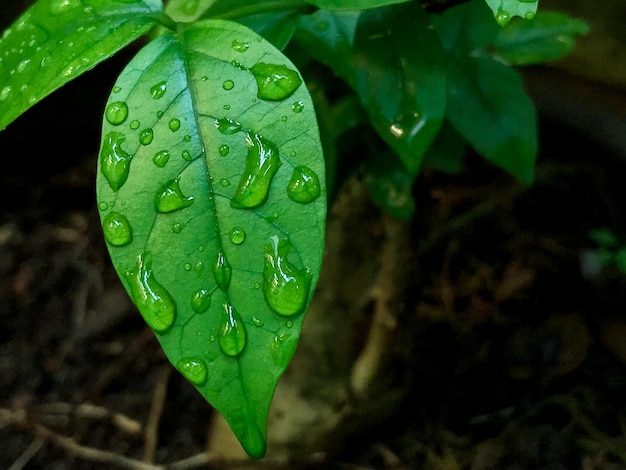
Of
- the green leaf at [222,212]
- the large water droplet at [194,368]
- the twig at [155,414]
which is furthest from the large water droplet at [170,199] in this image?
the twig at [155,414]

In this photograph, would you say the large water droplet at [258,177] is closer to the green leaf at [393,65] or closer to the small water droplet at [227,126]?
the small water droplet at [227,126]

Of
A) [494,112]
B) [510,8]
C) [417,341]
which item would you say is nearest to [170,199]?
[510,8]

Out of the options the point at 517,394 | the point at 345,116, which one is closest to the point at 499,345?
the point at 517,394

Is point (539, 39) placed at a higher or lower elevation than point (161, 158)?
lower

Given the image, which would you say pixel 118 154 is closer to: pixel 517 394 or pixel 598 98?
pixel 517 394

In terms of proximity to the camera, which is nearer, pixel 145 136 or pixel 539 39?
pixel 145 136

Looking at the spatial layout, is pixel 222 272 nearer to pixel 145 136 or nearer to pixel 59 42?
pixel 145 136
